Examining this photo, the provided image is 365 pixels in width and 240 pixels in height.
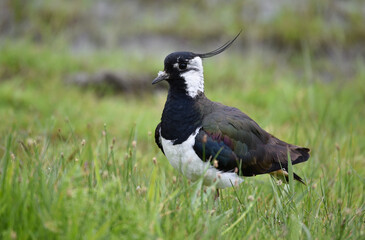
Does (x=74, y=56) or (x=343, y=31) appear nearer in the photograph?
(x=74, y=56)

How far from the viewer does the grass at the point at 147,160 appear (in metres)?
1.98

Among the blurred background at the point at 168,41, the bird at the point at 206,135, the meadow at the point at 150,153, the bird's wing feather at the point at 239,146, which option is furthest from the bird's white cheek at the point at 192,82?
the blurred background at the point at 168,41

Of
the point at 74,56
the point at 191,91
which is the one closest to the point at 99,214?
the point at 191,91

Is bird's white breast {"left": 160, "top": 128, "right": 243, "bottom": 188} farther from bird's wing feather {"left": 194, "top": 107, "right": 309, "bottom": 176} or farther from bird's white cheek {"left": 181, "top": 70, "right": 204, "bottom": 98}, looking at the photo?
bird's white cheek {"left": 181, "top": 70, "right": 204, "bottom": 98}

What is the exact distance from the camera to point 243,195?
2.66 meters

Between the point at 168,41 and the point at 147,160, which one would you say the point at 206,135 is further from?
the point at 168,41

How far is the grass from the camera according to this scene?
198 cm

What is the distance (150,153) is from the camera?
408 centimetres

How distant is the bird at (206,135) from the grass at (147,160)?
12 centimetres

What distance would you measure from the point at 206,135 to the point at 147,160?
4.25ft

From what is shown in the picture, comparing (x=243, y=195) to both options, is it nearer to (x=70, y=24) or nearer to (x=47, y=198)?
(x=47, y=198)

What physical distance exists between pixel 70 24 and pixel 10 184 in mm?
6596

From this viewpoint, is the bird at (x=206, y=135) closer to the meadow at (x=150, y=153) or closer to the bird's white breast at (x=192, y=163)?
the bird's white breast at (x=192, y=163)

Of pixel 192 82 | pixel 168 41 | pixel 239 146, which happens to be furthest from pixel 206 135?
pixel 168 41
